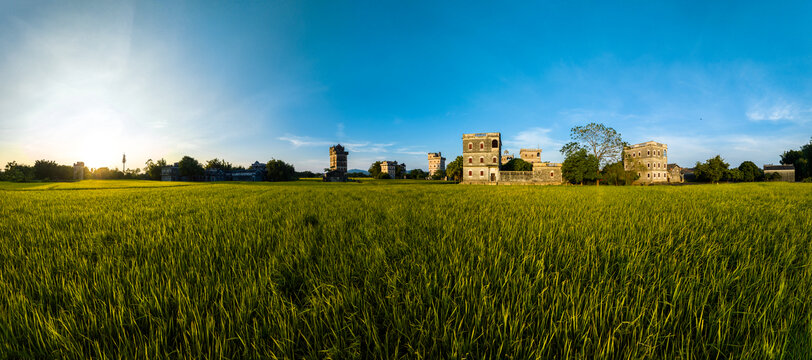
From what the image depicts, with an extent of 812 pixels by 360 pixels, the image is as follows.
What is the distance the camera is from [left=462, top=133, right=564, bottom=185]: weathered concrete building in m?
45.7

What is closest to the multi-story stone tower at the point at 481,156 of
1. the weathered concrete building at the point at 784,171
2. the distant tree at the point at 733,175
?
the distant tree at the point at 733,175

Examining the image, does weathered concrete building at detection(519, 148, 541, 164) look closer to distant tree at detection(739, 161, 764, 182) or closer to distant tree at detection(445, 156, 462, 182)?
distant tree at detection(445, 156, 462, 182)

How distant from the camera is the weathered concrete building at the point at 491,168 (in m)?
45.7

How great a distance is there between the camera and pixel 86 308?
1.59m

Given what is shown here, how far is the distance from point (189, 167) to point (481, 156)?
8161 centimetres

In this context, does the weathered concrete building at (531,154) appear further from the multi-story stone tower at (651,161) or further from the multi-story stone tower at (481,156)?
the multi-story stone tower at (481,156)

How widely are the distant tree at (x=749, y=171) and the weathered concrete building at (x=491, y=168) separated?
54338 millimetres

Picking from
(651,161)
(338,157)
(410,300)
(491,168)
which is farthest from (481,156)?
(338,157)

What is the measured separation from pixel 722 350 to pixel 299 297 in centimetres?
253

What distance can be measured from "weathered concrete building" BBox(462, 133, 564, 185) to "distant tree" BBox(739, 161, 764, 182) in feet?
178

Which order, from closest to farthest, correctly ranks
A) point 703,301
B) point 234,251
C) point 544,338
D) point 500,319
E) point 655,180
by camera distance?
point 544,338, point 500,319, point 703,301, point 234,251, point 655,180

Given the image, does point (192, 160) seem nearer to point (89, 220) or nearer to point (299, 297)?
point (89, 220)

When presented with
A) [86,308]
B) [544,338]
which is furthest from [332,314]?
[86,308]

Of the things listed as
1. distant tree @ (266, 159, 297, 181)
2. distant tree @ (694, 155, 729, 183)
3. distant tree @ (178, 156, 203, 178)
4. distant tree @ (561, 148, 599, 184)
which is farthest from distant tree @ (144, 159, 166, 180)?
distant tree @ (694, 155, 729, 183)
